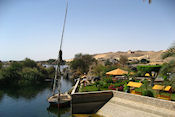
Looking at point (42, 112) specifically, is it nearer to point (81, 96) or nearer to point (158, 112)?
point (81, 96)

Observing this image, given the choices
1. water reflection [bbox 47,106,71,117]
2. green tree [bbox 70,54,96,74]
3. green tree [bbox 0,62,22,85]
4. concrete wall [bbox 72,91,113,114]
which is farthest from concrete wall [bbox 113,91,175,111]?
green tree [bbox 70,54,96,74]

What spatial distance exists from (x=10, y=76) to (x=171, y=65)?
5130cm

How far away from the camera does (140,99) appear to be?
60.0ft

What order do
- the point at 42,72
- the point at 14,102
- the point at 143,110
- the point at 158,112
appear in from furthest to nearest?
the point at 42,72 < the point at 14,102 < the point at 143,110 < the point at 158,112

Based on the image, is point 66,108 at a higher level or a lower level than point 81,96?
lower

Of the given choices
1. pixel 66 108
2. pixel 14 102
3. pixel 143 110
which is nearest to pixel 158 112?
pixel 143 110

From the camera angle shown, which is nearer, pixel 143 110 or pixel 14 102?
pixel 143 110

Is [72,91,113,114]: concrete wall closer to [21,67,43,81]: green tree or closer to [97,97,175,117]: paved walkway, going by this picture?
[97,97,175,117]: paved walkway

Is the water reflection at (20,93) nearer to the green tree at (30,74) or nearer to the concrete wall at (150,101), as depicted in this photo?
the green tree at (30,74)

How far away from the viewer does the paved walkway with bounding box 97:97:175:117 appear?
1606cm

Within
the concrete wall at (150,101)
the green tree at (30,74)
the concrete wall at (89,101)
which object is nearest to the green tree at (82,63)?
the green tree at (30,74)

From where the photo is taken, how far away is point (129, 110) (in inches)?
714

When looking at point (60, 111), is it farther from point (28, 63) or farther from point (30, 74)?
point (28, 63)

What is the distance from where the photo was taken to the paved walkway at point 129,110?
16.1 metres
